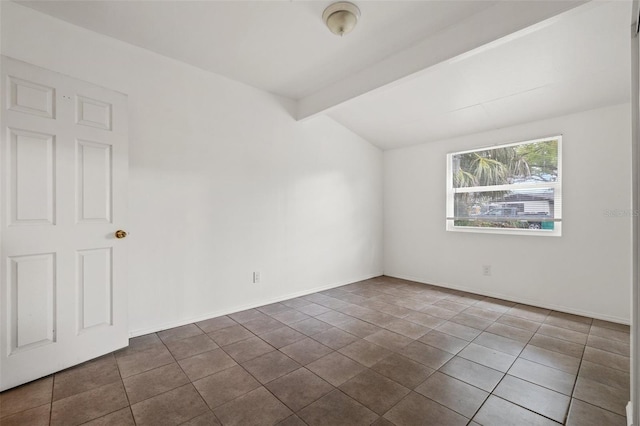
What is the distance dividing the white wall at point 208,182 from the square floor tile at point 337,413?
1.78 m

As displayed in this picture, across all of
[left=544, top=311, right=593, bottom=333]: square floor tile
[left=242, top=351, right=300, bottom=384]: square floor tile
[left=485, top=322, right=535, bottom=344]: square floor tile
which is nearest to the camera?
[left=242, top=351, right=300, bottom=384]: square floor tile

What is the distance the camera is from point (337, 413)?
1.60m

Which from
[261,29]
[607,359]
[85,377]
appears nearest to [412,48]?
[261,29]

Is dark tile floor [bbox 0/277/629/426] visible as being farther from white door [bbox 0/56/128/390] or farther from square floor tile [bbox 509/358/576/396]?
white door [bbox 0/56/128/390]

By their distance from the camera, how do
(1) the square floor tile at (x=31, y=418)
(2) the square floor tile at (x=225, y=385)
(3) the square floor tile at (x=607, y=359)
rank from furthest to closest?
(3) the square floor tile at (x=607, y=359) < (2) the square floor tile at (x=225, y=385) < (1) the square floor tile at (x=31, y=418)

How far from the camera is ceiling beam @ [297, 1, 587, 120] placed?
6.14 feet

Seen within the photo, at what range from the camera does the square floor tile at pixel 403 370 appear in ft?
6.27

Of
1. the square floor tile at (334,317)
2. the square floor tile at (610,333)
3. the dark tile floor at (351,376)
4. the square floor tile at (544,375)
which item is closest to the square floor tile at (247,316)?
the dark tile floor at (351,376)

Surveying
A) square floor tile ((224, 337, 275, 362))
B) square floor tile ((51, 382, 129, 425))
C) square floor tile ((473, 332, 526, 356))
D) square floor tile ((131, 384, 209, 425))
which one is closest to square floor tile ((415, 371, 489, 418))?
square floor tile ((473, 332, 526, 356))

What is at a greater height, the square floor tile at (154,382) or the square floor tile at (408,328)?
the square floor tile at (154,382)

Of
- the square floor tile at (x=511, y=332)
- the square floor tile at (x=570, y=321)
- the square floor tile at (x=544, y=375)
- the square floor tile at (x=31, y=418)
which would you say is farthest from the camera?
the square floor tile at (x=570, y=321)

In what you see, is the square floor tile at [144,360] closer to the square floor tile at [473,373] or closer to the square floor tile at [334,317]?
the square floor tile at [334,317]

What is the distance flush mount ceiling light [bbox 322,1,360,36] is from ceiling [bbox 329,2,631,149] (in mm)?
792

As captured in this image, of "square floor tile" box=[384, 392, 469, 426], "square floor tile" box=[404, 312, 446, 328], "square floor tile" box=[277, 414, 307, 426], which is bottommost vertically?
"square floor tile" box=[384, 392, 469, 426]
